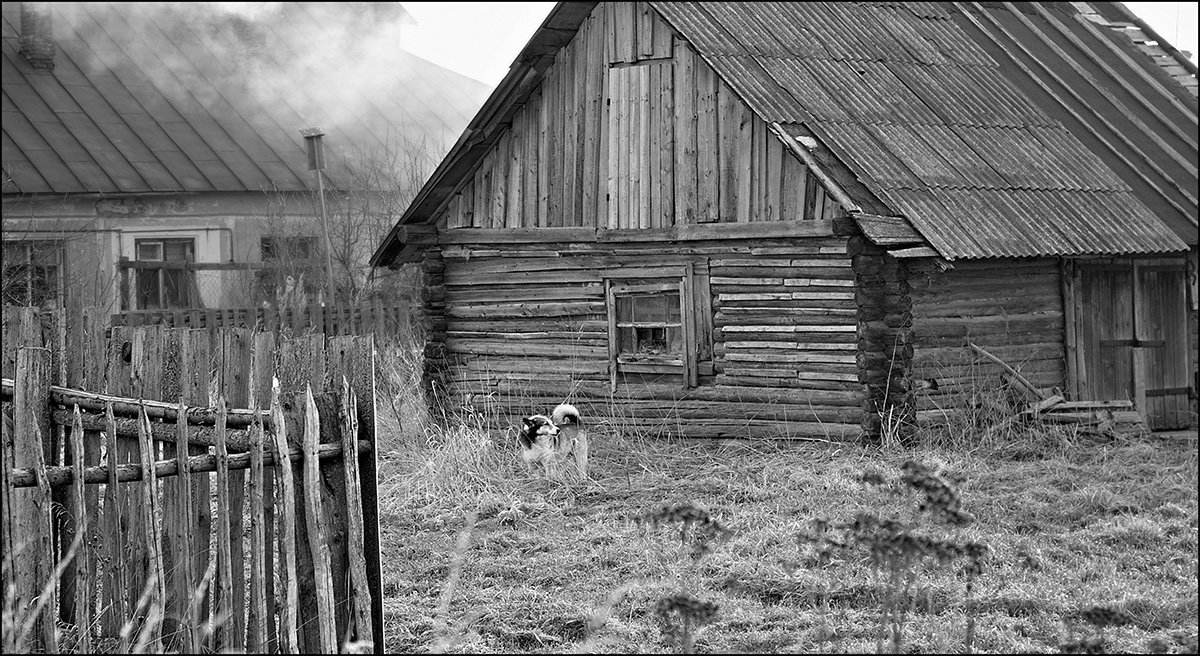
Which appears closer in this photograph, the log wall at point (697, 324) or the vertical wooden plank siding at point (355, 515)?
the vertical wooden plank siding at point (355, 515)

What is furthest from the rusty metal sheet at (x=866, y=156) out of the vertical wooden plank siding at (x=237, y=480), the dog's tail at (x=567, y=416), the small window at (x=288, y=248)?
the small window at (x=288, y=248)

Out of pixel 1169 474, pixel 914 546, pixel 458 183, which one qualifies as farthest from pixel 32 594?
pixel 458 183

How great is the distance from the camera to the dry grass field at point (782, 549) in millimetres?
6406

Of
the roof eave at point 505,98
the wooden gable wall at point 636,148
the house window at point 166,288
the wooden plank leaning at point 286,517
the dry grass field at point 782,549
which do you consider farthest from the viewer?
the house window at point 166,288

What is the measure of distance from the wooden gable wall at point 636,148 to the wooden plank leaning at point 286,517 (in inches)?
305

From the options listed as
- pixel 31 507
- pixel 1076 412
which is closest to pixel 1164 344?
pixel 1076 412

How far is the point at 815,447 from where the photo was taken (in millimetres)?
11984

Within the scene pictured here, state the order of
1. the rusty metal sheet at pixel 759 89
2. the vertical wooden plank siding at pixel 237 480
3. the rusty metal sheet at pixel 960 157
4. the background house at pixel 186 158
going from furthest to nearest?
1. the background house at pixel 186 158
2. the rusty metal sheet at pixel 960 157
3. the rusty metal sheet at pixel 759 89
4. the vertical wooden plank siding at pixel 237 480

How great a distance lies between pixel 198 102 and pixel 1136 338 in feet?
51.8

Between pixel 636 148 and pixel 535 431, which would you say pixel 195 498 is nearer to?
pixel 535 431

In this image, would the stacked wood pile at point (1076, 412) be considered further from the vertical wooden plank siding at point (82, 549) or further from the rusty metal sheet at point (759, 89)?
the vertical wooden plank siding at point (82, 549)

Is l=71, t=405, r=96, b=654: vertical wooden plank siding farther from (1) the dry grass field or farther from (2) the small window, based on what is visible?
(2) the small window

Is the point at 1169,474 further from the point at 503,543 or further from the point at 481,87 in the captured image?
the point at 481,87

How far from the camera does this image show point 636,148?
13.2 m
